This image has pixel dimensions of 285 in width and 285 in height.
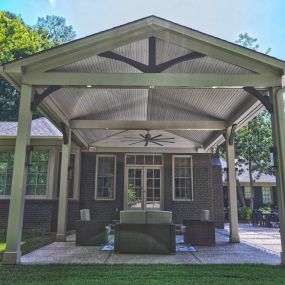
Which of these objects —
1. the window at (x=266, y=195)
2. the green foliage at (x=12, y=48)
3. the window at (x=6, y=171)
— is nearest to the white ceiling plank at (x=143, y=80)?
the window at (x=6, y=171)

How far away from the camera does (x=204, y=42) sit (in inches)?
236

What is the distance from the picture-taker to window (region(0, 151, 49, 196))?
10797 millimetres

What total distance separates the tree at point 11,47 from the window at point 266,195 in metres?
19.5

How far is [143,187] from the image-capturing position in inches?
503

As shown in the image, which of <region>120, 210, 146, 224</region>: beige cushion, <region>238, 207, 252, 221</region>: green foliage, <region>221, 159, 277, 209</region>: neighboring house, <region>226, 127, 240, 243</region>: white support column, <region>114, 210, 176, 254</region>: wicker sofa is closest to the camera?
<region>114, 210, 176, 254</region>: wicker sofa

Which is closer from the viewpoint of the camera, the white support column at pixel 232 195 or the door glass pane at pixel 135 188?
the white support column at pixel 232 195

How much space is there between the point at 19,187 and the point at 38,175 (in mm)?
5506

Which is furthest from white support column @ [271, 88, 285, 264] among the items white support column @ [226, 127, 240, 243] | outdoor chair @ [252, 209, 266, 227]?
outdoor chair @ [252, 209, 266, 227]

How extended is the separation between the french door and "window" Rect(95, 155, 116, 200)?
1.98ft

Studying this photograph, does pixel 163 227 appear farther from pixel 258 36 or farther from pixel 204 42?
pixel 258 36

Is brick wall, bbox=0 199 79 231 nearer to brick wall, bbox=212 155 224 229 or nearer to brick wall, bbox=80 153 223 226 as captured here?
brick wall, bbox=80 153 223 226

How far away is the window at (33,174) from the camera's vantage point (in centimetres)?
1080

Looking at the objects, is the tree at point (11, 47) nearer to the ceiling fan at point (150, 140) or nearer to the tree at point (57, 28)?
the tree at point (57, 28)

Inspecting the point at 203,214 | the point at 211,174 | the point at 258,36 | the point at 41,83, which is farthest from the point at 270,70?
the point at 258,36
